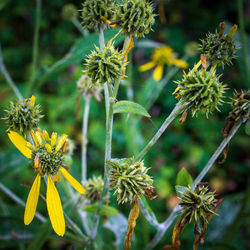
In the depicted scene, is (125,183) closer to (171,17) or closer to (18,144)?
(18,144)

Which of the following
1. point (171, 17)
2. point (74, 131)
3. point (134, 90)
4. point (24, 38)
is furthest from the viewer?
point (24, 38)

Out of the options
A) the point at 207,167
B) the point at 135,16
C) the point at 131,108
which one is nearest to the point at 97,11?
the point at 135,16

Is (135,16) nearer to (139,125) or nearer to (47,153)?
(47,153)

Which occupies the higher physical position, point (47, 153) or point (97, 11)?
point (97, 11)

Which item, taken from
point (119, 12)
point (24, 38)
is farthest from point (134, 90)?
point (119, 12)

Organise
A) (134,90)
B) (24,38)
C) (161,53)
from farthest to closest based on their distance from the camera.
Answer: (24,38) < (134,90) < (161,53)
